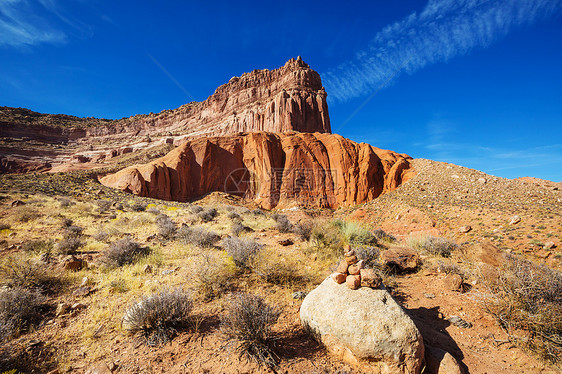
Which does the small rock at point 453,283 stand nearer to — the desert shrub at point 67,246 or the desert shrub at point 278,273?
the desert shrub at point 278,273

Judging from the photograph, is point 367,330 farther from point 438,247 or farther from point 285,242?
point 438,247

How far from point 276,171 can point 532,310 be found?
31150 millimetres

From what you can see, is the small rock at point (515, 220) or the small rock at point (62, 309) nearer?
the small rock at point (62, 309)

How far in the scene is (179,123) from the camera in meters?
67.8

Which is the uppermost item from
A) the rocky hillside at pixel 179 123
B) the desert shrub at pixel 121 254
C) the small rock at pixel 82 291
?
the rocky hillside at pixel 179 123

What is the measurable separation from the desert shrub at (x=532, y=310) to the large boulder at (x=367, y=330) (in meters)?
2.19

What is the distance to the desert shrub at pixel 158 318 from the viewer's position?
3326 millimetres

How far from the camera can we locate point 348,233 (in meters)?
8.73

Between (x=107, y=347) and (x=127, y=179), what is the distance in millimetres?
30927

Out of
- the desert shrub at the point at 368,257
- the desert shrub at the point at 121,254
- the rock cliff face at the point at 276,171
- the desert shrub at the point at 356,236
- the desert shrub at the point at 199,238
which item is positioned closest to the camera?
the desert shrub at the point at 121,254

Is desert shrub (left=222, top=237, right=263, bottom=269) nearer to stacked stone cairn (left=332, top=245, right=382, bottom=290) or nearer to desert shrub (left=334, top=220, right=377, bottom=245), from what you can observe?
stacked stone cairn (left=332, top=245, right=382, bottom=290)

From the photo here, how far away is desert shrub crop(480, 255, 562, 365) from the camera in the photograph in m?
3.31

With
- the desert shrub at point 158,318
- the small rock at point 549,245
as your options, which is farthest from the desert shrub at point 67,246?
the small rock at point 549,245

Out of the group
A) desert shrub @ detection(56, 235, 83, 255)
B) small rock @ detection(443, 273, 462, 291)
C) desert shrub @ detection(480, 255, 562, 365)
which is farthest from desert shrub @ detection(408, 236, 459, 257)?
desert shrub @ detection(56, 235, 83, 255)
